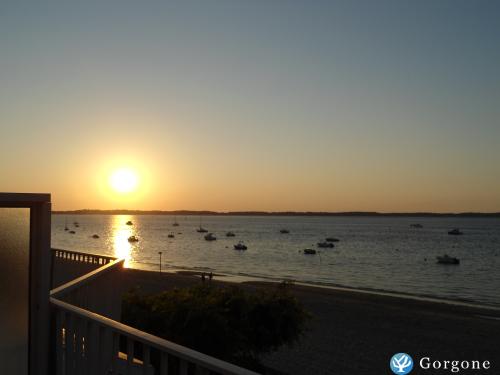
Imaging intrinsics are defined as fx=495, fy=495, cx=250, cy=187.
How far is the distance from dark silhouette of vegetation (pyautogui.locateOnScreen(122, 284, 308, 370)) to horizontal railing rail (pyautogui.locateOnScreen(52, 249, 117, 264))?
3.16 metres

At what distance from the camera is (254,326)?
469 inches

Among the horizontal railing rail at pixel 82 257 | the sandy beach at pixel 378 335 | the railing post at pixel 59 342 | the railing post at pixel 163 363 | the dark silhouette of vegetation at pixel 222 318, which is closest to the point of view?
the railing post at pixel 163 363

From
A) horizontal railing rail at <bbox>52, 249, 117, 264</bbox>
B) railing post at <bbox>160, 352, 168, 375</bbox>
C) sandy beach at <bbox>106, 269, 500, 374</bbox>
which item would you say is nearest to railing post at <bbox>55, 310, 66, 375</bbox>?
railing post at <bbox>160, 352, 168, 375</bbox>

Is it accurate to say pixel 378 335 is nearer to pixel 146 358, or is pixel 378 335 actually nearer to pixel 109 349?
pixel 109 349

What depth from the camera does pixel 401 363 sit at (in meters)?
17.3

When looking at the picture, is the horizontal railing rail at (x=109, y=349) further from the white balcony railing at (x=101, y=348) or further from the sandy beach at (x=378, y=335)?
the sandy beach at (x=378, y=335)

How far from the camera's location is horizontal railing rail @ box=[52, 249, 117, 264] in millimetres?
7301

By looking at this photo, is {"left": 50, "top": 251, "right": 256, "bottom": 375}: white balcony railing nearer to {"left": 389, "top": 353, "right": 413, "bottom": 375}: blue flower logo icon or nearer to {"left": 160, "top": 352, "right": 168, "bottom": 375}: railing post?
{"left": 160, "top": 352, "right": 168, "bottom": 375}: railing post

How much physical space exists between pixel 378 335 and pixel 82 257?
686 inches

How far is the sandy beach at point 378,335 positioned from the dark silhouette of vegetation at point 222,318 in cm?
113

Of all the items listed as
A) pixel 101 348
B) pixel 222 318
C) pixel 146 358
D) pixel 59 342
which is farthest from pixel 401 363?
pixel 146 358

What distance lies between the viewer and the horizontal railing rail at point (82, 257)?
7.30 meters

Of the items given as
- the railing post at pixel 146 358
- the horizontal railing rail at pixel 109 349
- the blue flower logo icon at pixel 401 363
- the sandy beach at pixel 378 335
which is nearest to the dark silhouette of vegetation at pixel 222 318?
the sandy beach at pixel 378 335

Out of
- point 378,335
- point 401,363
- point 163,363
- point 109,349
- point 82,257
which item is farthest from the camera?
point 378,335
